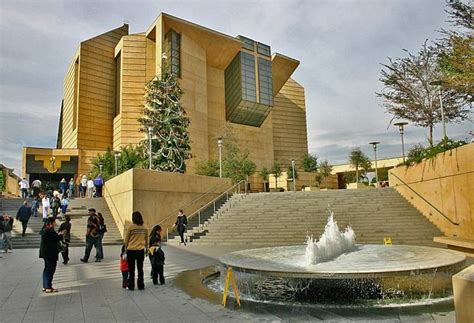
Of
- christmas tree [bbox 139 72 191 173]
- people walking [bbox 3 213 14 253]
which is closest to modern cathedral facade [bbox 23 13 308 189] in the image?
christmas tree [bbox 139 72 191 173]

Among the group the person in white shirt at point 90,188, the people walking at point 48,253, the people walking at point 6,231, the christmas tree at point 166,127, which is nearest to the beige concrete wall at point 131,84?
the christmas tree at point 166,127

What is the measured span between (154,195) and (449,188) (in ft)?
43.1

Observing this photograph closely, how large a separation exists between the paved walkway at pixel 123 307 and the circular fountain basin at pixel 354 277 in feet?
2.02

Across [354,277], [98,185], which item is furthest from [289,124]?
[354,277]

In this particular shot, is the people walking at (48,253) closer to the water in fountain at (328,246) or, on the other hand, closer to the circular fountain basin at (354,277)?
the circular fountain basin at (354,277)

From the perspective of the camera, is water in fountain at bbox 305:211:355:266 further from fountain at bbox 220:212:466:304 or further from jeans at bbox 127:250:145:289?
jeans at bbox 127:250:145:289

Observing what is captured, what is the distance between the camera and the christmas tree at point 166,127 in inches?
1049

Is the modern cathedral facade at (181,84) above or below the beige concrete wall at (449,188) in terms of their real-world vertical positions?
above

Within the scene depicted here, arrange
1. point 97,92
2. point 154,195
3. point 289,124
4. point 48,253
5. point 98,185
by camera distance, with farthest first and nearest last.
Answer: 1. point 289,124
2. point 97,92
3. point 98,185
4. point 154,195
5. point 48,253

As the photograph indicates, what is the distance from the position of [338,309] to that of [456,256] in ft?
10.8

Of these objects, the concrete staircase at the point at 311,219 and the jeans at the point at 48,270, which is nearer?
the jeans at the point at 48,270

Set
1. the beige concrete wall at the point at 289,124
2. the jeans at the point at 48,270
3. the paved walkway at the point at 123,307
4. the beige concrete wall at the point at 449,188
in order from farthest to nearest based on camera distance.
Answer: the beige concrete wall at the point at 289,124
the beige concrete wall at the point at 449,188
the jeans at the point at 48,270
the paved walkway at the point at 123,307

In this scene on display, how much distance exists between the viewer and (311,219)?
1712 centimetres

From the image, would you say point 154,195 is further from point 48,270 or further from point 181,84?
point 181,84
